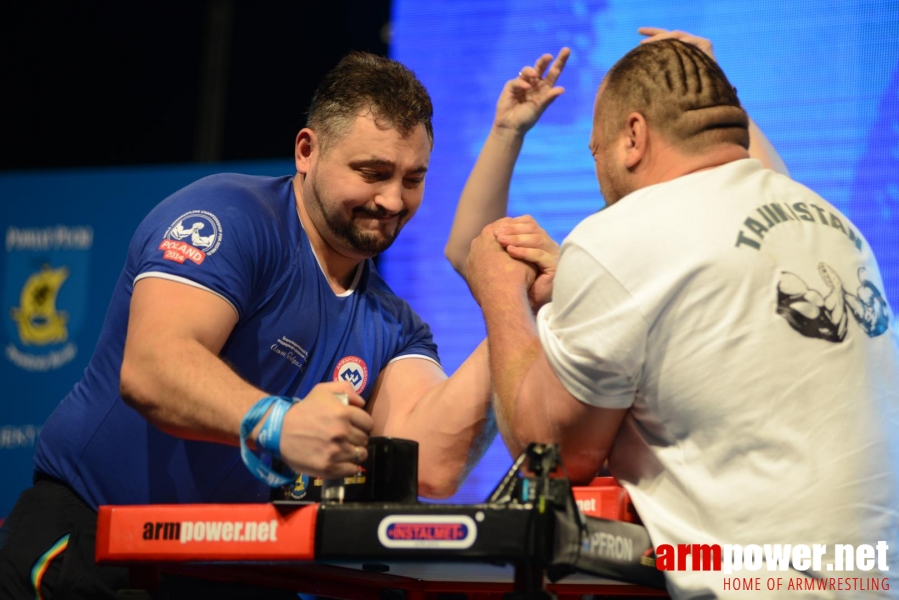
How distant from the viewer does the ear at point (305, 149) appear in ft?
7.67

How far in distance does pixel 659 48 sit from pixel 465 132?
6.58ft

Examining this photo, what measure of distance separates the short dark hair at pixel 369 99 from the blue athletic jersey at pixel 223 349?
0.22 m

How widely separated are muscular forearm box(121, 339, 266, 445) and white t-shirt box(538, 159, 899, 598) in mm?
505

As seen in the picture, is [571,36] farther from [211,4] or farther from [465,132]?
[211,4]

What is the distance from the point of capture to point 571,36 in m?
3.53

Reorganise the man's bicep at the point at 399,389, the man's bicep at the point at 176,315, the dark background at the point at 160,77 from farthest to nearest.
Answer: the dark background at the point at 160,77 < the man's bicep at the point at 399,389 < the man's bicep at the point at 176,315

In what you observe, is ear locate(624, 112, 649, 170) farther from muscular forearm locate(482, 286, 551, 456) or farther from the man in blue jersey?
the man in blue jersey

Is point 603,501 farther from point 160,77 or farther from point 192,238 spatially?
point 160,77

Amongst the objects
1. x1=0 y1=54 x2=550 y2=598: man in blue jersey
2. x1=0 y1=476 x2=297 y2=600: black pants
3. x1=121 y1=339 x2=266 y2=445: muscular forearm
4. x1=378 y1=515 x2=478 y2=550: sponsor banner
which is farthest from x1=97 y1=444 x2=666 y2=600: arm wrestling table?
x1=0 y1=476 x2=297 y2=600: black pants

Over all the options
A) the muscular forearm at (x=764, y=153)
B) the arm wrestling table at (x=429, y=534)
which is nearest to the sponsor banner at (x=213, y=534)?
the arm wrestling table at (x=429, y=534)

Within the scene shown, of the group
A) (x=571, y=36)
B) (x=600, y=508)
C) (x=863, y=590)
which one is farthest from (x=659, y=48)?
(x=571, y=36)

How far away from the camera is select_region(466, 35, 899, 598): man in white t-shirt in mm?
1387

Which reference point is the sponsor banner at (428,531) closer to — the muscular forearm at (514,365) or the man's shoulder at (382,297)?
the muscular forearm at (514,365)

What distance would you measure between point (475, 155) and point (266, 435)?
90.3 inches
